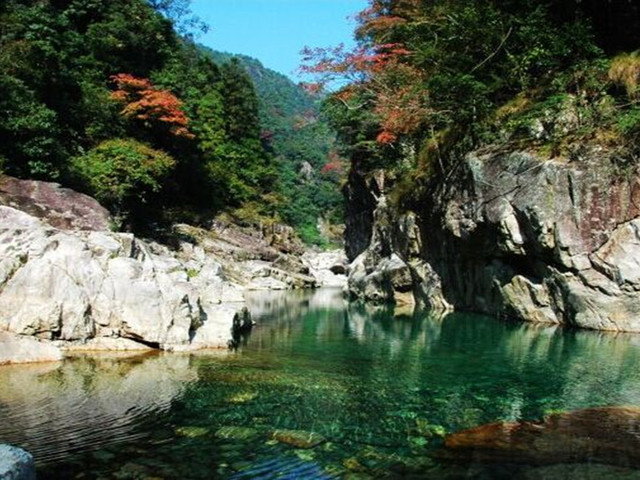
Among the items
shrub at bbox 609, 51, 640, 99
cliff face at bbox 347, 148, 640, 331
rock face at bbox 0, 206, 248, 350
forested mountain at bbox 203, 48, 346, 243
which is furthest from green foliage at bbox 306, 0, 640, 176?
forested mountain at bbox 203, 48, 346, 243

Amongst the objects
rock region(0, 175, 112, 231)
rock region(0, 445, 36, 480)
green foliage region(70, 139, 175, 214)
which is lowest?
rock region(0, 445, 36, 480)

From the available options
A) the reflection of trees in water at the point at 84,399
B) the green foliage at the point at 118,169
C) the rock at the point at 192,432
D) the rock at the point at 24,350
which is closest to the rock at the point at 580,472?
the rock at the point at 192,432

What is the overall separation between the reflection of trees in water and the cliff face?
12.9 m

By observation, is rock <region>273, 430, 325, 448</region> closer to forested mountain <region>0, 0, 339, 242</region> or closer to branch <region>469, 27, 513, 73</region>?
branch <region>469, 27, 513, 73</region>

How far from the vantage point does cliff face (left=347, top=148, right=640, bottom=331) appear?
18.5 m

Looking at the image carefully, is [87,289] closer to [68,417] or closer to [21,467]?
[68,417]

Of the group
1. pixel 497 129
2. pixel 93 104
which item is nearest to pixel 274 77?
pixel 93 104

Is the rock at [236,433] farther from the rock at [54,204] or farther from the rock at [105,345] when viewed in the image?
the rock at [54,204]

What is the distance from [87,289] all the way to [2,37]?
19.2 m

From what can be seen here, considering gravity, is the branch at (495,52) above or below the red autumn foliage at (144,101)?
below

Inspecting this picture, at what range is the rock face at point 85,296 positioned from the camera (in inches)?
523

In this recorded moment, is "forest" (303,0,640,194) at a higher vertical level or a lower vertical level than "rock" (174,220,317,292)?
higher

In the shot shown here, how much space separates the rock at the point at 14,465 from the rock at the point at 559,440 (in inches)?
193

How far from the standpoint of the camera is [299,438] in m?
7.93
